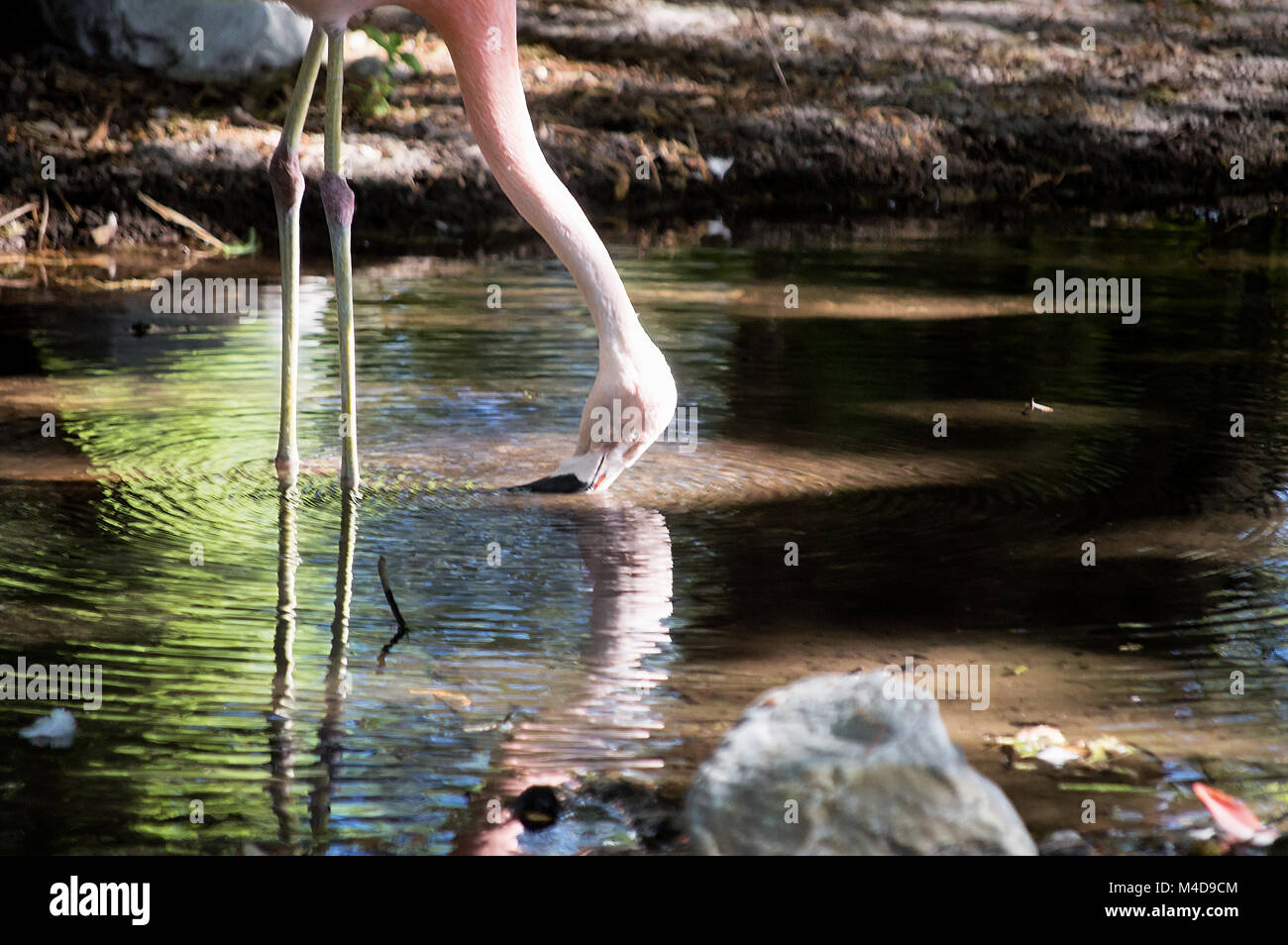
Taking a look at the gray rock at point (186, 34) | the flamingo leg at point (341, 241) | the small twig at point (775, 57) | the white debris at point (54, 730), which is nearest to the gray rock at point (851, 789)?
the white debris at point (54, 730)

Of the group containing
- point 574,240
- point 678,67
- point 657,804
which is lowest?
point 657,804

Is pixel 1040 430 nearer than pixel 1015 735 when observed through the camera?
No

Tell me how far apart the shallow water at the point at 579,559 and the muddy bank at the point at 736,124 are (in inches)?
105

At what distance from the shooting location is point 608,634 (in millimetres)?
3742

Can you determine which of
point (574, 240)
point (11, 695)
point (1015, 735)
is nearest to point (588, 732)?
point (1015, 735)

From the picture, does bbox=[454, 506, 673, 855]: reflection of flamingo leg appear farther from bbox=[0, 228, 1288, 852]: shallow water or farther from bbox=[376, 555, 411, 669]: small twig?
bbox=[376, 555, 411, 669]: small twig

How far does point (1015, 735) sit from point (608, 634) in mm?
986

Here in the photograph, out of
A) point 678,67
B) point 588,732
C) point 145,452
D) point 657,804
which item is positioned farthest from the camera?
point 678,67

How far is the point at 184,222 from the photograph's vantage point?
9.41 m

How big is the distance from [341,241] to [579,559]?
1454 mm

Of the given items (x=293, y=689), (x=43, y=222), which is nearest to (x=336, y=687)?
(x=293, y=689)

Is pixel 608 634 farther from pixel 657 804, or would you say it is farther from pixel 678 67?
pixel 678 67

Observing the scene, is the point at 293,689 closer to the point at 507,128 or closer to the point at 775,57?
the point at 507,128

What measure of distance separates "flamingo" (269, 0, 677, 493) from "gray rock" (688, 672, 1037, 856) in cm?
193
